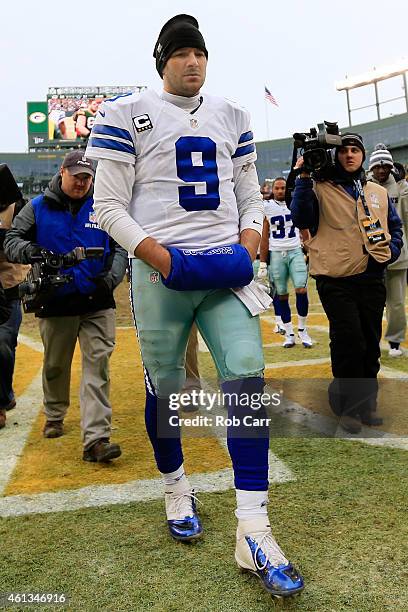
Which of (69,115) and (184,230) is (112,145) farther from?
(69,115)

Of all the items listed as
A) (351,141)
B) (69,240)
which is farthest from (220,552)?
(351,141)

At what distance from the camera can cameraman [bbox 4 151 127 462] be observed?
3.72m

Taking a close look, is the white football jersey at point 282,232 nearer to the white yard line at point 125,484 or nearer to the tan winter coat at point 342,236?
the tan winter coat at point 342,236

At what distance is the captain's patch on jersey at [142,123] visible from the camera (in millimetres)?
2377

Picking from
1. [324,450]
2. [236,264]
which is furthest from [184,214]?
[324,450]

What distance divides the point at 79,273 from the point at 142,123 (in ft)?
5.26

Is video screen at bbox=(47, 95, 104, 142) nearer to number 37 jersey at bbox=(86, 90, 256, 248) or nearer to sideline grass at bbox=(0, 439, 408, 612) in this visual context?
number 37 jersey at bbox=(86, 90, 256, 248)

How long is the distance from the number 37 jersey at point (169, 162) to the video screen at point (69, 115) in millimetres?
60437

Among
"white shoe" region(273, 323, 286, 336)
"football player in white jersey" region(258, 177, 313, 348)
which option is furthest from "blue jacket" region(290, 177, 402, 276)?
"white shoe" region(273, 323, 286, 336)

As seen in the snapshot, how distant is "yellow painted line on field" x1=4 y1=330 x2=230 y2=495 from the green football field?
12 millimetres

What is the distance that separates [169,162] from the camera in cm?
238

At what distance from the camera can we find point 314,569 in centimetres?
220

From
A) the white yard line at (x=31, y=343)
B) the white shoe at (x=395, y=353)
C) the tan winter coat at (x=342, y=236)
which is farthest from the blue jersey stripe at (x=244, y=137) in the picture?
the white yard line at (x=31, y=343)

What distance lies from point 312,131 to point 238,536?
2679 millimetres
